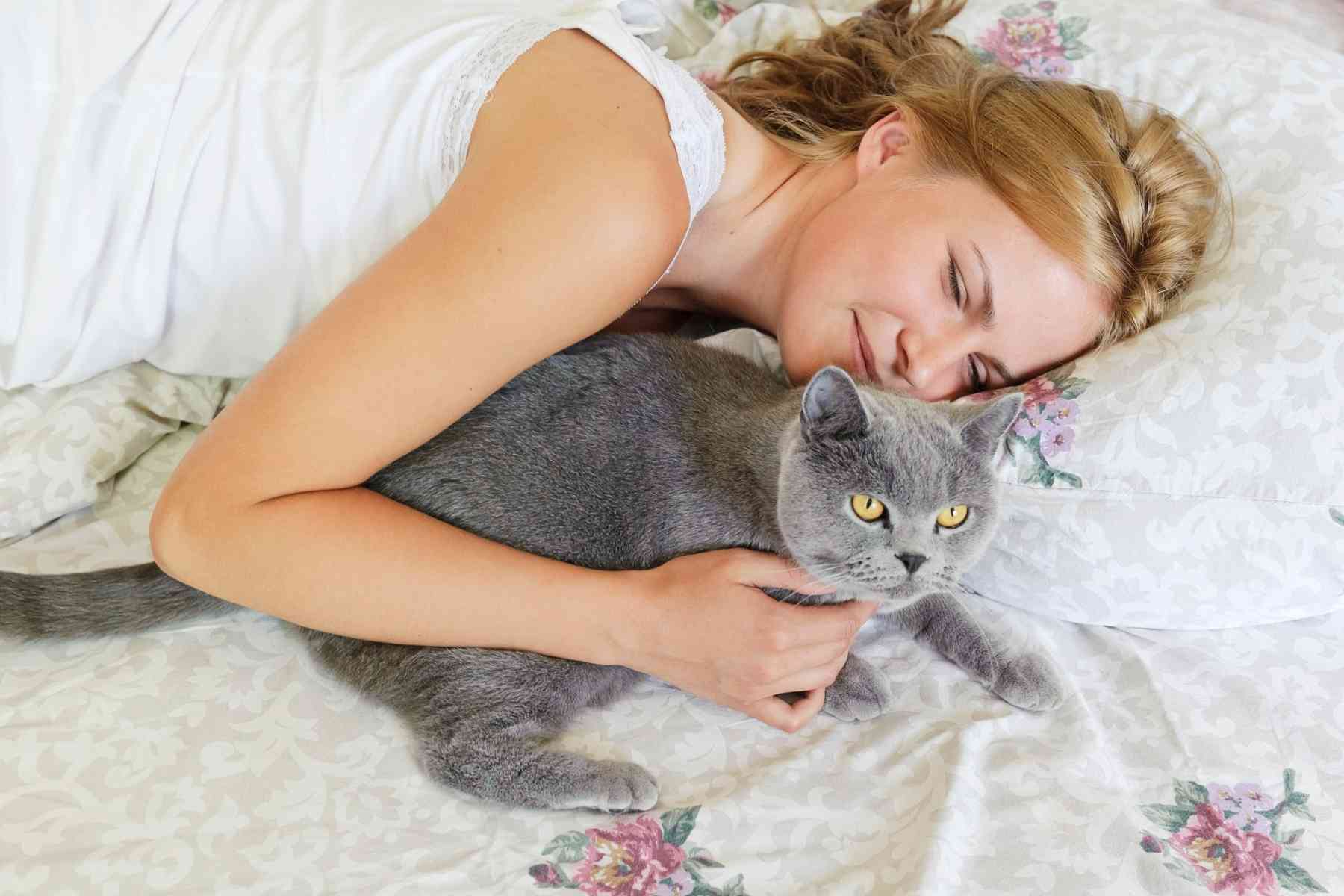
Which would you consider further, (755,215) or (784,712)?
(755,215)

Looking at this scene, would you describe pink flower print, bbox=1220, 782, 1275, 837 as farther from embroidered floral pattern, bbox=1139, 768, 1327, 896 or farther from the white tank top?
the white tank top

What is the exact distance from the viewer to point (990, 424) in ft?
3.02

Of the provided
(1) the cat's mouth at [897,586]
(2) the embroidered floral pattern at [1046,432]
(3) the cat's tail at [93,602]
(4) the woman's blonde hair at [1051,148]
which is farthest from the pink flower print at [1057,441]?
(3) the cat's tail at [93,602]

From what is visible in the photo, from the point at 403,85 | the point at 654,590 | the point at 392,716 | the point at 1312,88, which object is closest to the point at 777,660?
the point at 654,590

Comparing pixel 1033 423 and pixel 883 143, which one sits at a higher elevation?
pixel 883 143

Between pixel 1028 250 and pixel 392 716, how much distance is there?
2.70 ft

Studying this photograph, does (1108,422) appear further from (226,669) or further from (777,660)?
(226,669)

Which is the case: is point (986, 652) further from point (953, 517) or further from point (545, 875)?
point (545, 875)

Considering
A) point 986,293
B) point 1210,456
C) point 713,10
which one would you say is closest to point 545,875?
point 986,293

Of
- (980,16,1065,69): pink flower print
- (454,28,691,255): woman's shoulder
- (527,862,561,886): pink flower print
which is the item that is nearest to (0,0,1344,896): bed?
(527,862,561,886): pink flower print

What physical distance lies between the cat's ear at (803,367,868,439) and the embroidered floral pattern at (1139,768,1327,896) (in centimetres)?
46

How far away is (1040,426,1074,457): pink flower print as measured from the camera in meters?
1.07

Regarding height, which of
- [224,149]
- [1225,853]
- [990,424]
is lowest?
[1225,853]

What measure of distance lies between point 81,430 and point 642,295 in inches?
28.3
